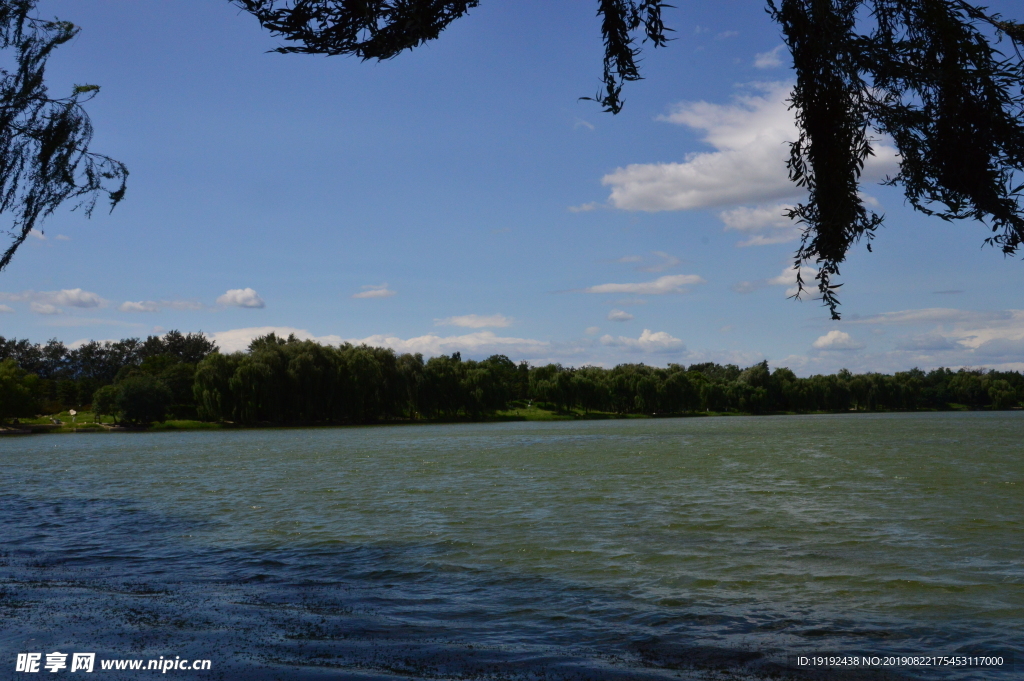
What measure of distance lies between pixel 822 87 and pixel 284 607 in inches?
394

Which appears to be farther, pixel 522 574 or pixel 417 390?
pixel 417 390

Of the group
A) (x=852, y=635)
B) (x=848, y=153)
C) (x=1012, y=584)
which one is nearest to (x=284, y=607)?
(x=852, y=635)

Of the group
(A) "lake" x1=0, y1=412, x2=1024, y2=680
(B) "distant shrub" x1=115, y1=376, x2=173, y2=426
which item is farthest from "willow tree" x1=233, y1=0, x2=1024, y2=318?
(B) "distant shrub" x1=115, y1=376, x2=173, y2=426

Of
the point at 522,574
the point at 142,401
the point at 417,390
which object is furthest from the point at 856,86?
the point at 142,401

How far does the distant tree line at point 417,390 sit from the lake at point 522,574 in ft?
193

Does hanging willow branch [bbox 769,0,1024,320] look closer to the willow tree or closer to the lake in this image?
the willow tree

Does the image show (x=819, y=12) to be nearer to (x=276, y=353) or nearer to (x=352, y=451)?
(x=352, y=451)

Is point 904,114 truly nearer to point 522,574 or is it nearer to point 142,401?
point 522,574

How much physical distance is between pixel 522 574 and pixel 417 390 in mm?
89583

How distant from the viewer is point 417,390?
339 ft

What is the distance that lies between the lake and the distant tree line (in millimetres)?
58931

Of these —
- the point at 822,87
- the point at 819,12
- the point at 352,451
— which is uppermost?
the point at 819,12

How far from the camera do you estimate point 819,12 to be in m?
6.00

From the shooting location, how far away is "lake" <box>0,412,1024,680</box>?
31.6 feet
